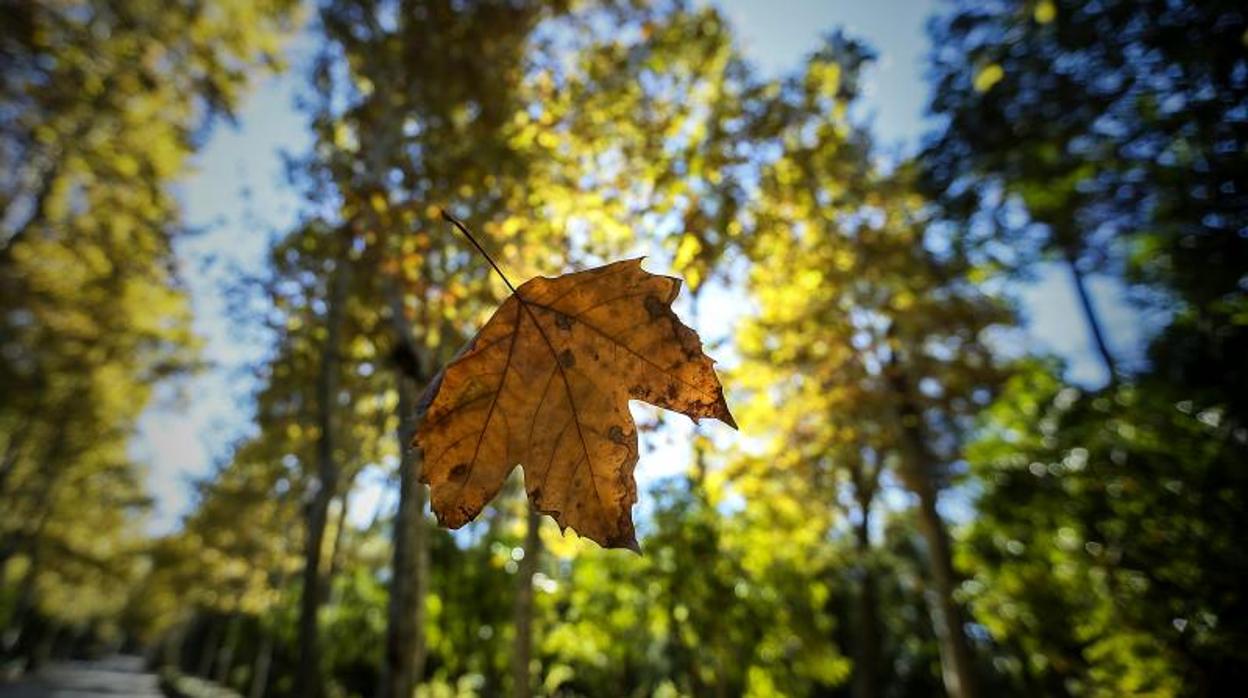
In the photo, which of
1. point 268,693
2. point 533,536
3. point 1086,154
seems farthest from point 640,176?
point 268,693

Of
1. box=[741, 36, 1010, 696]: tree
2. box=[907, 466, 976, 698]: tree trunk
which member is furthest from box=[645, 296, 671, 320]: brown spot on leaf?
box=[907, 466, 976, 698]: tree trunk

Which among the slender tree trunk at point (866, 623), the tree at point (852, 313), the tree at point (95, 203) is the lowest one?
the slender tree trunk at point (866, 623)

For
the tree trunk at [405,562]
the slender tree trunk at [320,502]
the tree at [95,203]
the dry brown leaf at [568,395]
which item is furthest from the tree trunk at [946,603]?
the tree at [95,203]

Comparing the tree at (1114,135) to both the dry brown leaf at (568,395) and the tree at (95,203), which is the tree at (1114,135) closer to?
the dry brown leaf at (568,395)

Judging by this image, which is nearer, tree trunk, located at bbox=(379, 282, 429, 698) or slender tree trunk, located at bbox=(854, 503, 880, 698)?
tree trunk, located at bbox=(379, 282, 429, 698)

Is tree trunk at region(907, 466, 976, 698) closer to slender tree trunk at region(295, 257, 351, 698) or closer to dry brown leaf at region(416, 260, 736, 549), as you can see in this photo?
slender tree trunk at region(295, 257, 351, 698)
